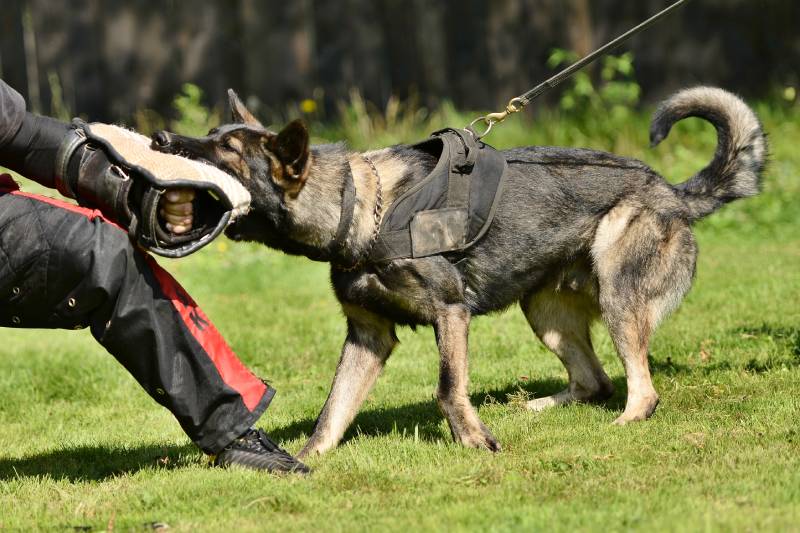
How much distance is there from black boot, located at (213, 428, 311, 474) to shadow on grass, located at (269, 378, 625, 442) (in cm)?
70

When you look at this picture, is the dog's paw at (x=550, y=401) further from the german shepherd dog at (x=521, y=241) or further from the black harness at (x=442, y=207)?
the black harness at (x=442, y=207)

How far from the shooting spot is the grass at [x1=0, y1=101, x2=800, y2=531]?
11.9 feet

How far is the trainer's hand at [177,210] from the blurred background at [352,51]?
26.8 ft

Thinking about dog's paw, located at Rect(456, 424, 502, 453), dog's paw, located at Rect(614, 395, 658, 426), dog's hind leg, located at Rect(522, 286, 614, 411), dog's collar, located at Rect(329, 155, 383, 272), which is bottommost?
dog's paw, located at Rect(456, 424, 502, 453)

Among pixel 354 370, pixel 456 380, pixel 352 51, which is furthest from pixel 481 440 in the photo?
pixel 352 51

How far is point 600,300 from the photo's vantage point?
525 cm

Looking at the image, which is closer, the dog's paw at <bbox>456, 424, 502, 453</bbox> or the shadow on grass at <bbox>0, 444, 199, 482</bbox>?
the dog's paw at <bbox>456, 424, 502, 453</bbox>

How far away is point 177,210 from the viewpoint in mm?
4070

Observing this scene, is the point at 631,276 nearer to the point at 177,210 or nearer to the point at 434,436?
the point at 434,436

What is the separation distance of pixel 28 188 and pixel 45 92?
437 centimetres

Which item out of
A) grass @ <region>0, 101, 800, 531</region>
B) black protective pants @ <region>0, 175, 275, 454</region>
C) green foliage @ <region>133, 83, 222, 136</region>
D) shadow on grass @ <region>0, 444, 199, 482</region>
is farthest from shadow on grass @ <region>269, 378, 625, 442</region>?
green foliage @ <region>133, 83, 222, 136</region>

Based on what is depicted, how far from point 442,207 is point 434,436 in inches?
42.5

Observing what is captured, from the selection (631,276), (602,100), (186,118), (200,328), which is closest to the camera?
(200,328)

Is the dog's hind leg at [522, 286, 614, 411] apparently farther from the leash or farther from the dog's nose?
the dog's nose
